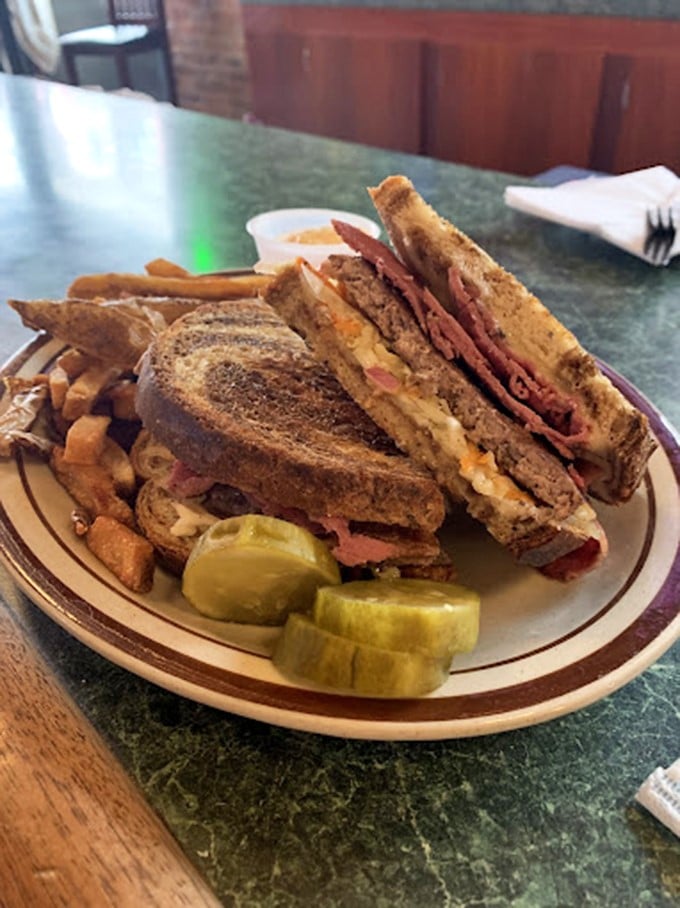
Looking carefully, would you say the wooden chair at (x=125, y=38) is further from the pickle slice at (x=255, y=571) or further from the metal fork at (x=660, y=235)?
the pickle slice at (x=255, y=571)

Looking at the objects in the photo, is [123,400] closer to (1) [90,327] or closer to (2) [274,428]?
(1) [90,327]

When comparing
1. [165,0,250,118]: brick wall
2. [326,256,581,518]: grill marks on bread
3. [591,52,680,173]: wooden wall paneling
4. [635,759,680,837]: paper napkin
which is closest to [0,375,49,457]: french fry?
[326,256,581,518]: grill marks on bread

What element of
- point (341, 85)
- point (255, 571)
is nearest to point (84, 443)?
point (255, 571)

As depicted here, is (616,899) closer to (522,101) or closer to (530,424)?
(530,424)

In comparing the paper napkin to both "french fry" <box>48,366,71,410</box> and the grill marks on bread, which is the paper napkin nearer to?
the grill marks on bread

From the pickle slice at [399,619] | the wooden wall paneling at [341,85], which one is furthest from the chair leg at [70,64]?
the pickle slice at [399,619]

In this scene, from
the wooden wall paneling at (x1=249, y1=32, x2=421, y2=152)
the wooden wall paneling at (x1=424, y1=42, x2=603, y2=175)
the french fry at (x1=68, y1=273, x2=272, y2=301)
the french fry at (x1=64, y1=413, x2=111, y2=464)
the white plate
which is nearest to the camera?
the white plate
